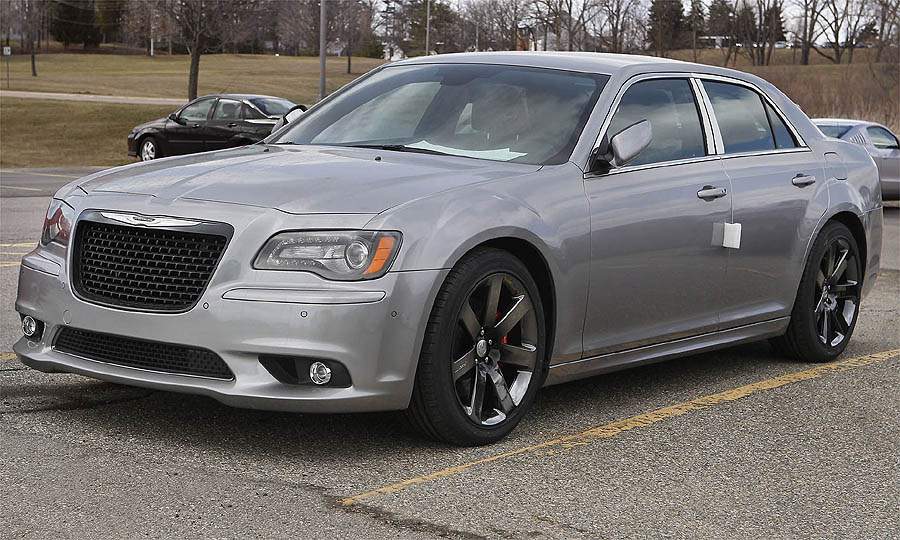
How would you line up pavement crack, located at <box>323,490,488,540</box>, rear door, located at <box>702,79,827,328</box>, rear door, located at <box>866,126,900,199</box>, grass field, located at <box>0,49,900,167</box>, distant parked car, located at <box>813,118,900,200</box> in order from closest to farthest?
pavement crack, located at <box>323,490,488,540</box> < rear door, located at <box>702,79,827,328</box> < distant parked car, located at <box>813,118,900,200</box> < rear door, located at <box>866,126,900,199</box> < grass field, located at <box>0,49,900,167</box>

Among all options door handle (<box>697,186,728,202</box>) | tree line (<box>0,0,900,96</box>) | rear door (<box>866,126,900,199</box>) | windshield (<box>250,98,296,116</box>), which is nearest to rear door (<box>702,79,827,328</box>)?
door handle (<box>697,186,728,202</box>)

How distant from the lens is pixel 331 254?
4.78 meters

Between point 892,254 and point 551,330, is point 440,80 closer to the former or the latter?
point 551,330

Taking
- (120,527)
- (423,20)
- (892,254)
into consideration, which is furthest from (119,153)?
(423,20)

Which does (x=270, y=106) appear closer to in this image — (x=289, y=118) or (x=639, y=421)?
(x=289, y=118)

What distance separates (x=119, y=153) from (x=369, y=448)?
1193 inches

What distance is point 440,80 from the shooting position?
6.35 metres

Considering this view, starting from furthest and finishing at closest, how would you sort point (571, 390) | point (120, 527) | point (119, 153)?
1. point (119, 153)
2. point (571, 390)
3. point (120, 527)

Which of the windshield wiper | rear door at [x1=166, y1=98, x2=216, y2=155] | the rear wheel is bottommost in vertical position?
the rear wheel

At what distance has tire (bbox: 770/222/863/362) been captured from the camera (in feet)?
23.8

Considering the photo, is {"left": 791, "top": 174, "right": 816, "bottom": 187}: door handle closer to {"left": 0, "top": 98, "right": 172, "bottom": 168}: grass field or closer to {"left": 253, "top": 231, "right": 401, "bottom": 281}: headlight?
{"left": 253, "top": 231, "right": 401, "bottom": 281}: headlight

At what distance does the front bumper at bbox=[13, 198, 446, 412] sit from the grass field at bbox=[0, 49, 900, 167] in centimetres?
2553

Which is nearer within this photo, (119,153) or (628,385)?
(628,385)

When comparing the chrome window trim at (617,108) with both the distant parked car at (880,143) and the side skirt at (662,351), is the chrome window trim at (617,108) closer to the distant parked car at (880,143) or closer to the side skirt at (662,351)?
the side skirt at (662,351)
